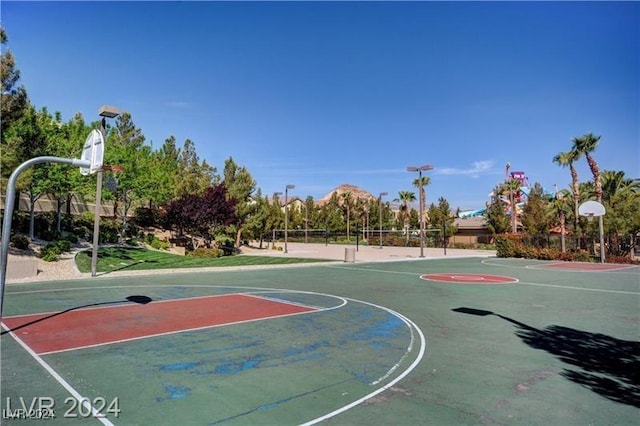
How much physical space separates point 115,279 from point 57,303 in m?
6.19

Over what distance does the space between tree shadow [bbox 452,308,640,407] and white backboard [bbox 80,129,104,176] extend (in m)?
8.91

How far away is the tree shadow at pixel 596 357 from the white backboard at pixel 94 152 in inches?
351

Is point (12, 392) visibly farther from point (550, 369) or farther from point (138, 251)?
point (138, 251)

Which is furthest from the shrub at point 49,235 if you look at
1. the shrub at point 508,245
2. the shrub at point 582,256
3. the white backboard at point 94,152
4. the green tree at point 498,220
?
the green tree at point 498,220

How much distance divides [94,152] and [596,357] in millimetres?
10111

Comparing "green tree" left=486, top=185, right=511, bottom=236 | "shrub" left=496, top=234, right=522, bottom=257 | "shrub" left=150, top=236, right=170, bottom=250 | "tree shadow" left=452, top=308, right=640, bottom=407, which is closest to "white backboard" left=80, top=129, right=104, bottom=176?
"tree shadow" left=452, top=308, right=640, bottom=407

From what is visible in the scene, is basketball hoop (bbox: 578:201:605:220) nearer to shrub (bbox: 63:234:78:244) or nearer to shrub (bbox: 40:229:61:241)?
shrub (bbox: 63:234:78:244)

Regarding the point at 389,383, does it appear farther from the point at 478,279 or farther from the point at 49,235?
the point at 49,235

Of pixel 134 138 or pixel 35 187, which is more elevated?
pixel 134 138

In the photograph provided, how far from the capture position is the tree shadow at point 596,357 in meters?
5.59

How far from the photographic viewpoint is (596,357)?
702 cm

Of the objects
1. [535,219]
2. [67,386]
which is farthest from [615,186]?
[67,386]

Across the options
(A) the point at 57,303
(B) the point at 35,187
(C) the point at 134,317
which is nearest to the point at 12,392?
(C) the point at 134,317

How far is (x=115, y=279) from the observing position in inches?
693
